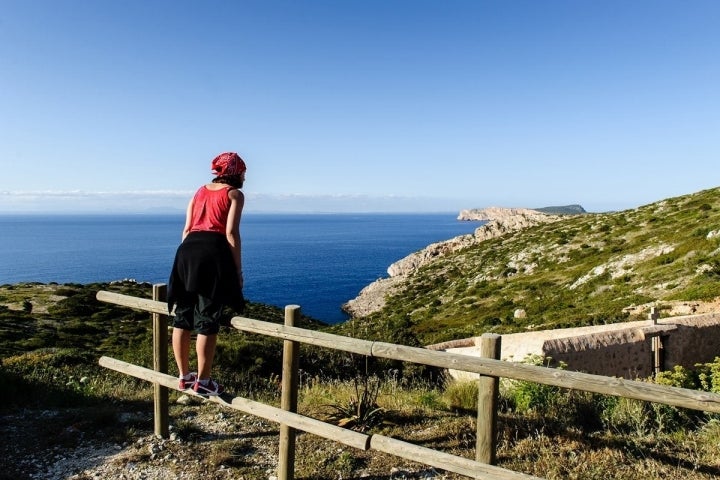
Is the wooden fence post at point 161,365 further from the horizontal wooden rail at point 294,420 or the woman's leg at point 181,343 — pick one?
the woman's leg at point 181,343

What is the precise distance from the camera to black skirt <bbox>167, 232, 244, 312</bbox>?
5.07m

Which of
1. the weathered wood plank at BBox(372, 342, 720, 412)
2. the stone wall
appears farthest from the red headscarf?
the stone wall

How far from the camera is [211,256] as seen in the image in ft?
16.6

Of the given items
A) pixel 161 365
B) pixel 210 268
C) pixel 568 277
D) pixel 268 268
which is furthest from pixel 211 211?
pixel 268 268

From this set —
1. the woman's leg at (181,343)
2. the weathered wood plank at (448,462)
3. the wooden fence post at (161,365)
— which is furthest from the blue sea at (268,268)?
the weathered wood plank at (448,462)

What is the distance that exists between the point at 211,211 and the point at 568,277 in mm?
38633

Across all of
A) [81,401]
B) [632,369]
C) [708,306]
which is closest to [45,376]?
[81,401]

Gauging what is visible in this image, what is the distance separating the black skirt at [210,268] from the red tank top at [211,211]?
0.08 meters

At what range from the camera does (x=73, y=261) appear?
130 meters

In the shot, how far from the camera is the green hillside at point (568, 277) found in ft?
82.7

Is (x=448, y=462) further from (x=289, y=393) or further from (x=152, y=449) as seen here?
(x=152, y=449)

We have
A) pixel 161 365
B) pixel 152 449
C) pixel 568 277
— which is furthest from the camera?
pixel 568 277

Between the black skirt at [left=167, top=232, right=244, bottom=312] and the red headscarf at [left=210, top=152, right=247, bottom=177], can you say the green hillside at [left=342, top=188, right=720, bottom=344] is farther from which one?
the red headscarf at [left=210, top=152, right=247, bottom=177]

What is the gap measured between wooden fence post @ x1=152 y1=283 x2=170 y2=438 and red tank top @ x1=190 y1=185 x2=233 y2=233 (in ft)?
4.89
